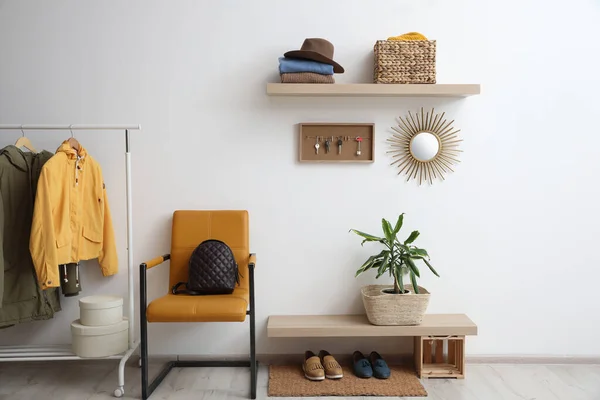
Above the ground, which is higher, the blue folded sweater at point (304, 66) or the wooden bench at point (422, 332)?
the blue folded sweater at point (304, 66)

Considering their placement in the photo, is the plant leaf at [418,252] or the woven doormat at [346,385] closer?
the woven doormat at [346,385]

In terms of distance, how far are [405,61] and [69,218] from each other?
197cm

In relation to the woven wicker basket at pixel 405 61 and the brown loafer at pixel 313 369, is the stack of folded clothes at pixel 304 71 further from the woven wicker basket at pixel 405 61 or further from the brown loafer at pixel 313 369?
the brown loafer at pixel 313 369

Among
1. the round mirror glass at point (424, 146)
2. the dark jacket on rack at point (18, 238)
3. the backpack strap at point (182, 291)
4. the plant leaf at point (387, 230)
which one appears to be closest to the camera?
the dark jacket on rack at point (18, 238)

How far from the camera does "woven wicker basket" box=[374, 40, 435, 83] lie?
2896 millimetres

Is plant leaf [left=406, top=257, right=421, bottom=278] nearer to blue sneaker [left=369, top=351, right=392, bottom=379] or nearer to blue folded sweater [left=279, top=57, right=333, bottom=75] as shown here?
blue sneaker [left=369, top=351, right=392, bottom=379]

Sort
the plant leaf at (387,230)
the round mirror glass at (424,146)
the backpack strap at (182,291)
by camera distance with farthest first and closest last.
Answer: the round mirror glass at (424,146) < the plant leaf at (387,230) < the backpack strap at (182,291)

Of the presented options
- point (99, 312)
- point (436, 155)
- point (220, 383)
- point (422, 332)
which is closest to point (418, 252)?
point (422, 332)

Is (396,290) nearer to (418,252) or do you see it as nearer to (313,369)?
(418,252)

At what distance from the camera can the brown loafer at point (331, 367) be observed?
2834 mm

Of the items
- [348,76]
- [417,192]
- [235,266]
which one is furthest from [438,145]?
[235,266]

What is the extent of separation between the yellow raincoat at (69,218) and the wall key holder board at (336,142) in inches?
46.2

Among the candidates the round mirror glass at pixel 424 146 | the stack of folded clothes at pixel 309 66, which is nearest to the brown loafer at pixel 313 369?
the round mirror glass at pixel 424 146

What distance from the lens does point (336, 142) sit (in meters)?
3.11
